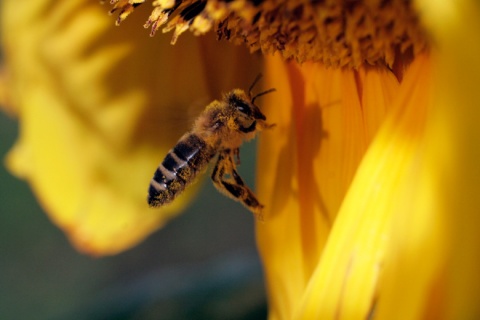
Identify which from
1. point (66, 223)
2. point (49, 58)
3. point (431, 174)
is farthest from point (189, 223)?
point (431, 174)

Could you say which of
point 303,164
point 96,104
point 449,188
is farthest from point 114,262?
point 449,188

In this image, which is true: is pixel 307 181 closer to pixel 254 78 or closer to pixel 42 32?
pixel 254 78

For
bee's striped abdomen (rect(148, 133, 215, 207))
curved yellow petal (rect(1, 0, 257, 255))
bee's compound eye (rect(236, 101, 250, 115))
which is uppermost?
curved yellow petal (rect(1, 0, 257, 255))

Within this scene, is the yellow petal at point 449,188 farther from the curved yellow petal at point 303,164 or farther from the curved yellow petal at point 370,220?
the curved yellow petal at point 303,164

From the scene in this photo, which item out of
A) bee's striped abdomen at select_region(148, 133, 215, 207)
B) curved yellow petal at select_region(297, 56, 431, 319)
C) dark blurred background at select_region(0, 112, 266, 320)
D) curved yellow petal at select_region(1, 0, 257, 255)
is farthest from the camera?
dark blurred background at select_region(0, 112, 266, 320)

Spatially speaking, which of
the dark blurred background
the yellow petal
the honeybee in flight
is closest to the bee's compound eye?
the honeybee in flight

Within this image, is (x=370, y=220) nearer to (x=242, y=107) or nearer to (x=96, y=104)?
(x=242, y=107)

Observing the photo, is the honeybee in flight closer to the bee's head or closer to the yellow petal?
the bee's head

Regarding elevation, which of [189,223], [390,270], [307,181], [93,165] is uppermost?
[189,223]
